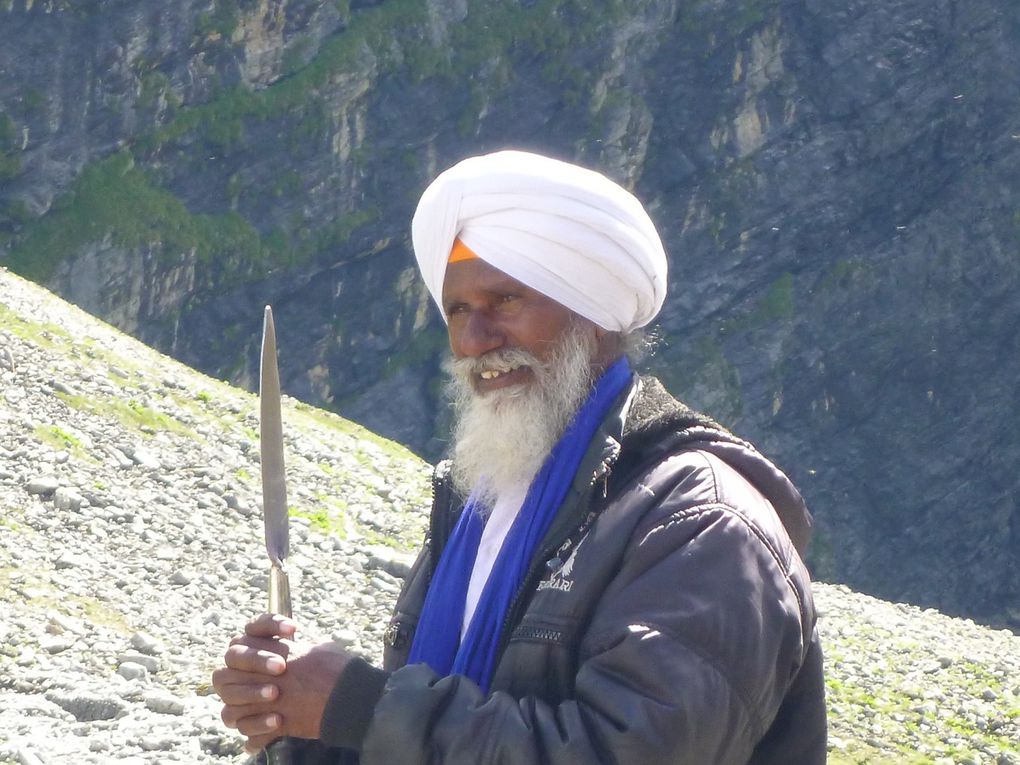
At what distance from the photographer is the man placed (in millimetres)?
2803

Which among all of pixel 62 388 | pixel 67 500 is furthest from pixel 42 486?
pixel 62 388

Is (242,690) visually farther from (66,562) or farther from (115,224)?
(115,224)

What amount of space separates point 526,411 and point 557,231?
415 millimetres

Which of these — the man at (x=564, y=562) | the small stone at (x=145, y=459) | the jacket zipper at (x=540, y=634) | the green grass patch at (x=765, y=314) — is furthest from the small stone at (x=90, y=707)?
the green grass patch at (x=765, y=314)

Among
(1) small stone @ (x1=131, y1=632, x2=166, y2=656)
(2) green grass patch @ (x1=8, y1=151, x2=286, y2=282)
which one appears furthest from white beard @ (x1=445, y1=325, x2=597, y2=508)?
(2) green grass patch @ (x1=8, y1=151, x2=286, y2=282)

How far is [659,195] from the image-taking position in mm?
63375

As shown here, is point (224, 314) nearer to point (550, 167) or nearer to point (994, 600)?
point (994, 600)

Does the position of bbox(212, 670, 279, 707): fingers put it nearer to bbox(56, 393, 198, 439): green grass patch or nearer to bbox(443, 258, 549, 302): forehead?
bbox(443, 258, 549, 302): forehead

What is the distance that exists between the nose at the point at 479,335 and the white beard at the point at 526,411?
0.02 m

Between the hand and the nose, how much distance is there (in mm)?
807

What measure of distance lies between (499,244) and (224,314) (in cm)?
5145

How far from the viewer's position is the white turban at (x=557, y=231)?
11.3 ft

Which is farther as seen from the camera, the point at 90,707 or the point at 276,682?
the point at 90,707

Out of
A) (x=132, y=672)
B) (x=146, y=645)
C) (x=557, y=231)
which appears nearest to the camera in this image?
(x=557, y=231)
